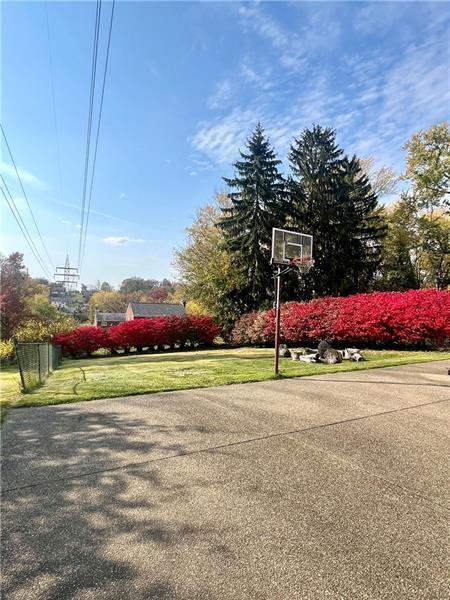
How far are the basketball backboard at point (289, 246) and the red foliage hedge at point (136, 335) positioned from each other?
10101mm

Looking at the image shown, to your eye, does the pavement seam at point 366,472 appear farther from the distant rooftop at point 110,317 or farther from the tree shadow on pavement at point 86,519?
the distant rooftop at point 110,317

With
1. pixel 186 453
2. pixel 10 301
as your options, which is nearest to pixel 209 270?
pixel 10 301

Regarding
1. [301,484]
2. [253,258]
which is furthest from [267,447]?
[253,258]

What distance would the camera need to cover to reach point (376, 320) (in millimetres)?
12500

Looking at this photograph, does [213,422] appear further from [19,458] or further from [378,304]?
[378,304]

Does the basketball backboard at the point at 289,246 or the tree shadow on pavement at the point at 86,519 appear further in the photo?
the basketball backboard at the point at 289,246

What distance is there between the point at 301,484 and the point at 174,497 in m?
1.00

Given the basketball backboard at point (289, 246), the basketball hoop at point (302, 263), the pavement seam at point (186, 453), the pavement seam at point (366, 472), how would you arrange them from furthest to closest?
1. the basketball backboard at point (289, 246)
2. the basketball hoop at point (302, 263)
3. the pavement seam at point (186, 453)
4. the pavement seam at point (366, 472)

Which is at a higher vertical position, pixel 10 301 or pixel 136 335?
pixel 10 301

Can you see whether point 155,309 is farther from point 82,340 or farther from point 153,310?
point 82,340

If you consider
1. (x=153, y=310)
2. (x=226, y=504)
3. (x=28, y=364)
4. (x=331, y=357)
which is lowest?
(x=226, y=504)

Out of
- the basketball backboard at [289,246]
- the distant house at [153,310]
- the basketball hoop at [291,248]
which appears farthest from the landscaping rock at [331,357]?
the distant house at [153,310]

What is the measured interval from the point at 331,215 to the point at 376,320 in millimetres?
11378

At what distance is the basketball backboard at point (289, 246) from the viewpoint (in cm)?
1024
